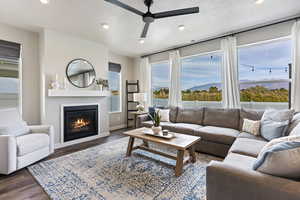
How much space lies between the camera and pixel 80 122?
388 centimetres

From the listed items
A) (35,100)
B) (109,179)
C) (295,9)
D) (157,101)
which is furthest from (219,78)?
(35,100)

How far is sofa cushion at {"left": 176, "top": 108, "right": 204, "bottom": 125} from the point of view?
12.4 ft

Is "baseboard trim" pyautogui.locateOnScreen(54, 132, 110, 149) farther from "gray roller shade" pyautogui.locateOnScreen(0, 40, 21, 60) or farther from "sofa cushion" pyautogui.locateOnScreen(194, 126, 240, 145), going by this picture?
A: "sofa cushion" pyautogui.locateOnScreen(194, 126, 240, 145)

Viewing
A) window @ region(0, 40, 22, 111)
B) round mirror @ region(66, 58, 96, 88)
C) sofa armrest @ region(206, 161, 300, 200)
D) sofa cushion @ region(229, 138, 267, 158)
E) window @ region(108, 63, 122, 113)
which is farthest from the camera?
window @ region(108, 63, 122, 113)

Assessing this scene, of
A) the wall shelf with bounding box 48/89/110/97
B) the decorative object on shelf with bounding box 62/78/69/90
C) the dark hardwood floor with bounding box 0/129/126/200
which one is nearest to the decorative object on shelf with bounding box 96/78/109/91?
the wall shelf with bounding box 48/89/110/97

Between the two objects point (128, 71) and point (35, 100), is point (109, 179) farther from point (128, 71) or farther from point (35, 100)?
point (128, 71)

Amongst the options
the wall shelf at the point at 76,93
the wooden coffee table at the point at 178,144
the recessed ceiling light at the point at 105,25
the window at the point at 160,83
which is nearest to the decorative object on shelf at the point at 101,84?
the wall shelf at the point at 76,93

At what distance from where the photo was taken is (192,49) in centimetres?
431

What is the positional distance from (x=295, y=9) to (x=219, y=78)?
1.85 metres

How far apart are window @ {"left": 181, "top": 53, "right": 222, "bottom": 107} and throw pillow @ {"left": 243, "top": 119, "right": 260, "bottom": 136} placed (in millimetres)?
1136

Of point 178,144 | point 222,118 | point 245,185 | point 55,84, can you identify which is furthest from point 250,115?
point 55,84

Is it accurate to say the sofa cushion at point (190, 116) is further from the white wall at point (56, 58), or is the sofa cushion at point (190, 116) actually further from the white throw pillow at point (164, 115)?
the white wall at point (56, 58)

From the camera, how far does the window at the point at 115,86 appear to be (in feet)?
16.8

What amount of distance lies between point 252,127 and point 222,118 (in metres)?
0.69
